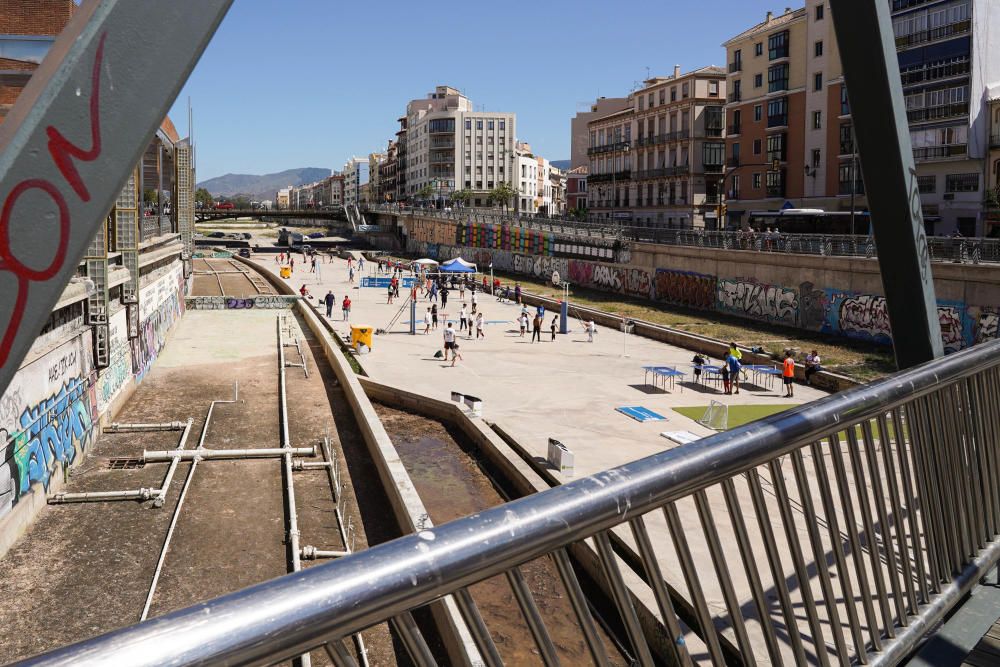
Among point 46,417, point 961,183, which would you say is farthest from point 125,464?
point 961,183

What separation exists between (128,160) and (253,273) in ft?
260

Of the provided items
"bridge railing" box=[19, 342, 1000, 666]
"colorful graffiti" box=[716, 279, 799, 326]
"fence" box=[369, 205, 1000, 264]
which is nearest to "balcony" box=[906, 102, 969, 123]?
"fence" box=[369, 205, 1000, 264]

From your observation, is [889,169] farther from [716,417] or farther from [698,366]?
[698,366]

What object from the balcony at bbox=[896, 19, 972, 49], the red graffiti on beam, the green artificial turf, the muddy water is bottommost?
the muddy water

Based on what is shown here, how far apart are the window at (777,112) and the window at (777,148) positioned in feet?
2.43

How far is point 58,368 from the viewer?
15.9 metres

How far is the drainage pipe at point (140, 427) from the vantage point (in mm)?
19984

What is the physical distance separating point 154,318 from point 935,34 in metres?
38.2

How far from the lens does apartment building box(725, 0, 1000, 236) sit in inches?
1522

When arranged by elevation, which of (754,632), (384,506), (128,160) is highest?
(128,160)

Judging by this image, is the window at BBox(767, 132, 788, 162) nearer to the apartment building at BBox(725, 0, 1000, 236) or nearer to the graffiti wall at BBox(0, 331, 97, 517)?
the apartment building at BBox(725, 0, 1000, 236)

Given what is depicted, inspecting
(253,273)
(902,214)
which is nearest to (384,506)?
(902,214)

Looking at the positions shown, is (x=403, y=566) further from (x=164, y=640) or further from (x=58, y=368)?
(x=58, y=368)

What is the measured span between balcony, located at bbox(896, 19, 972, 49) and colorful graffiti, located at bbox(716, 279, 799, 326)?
1392 centimetres
